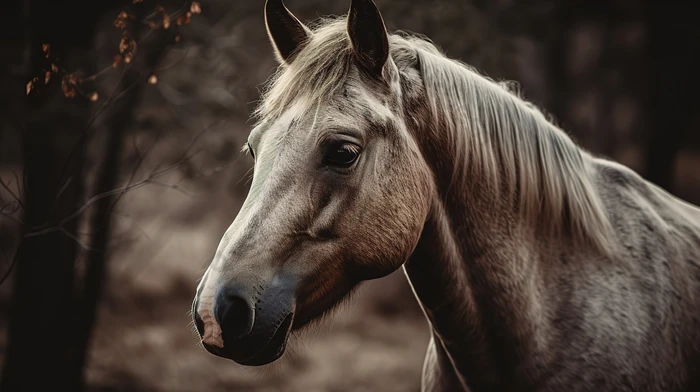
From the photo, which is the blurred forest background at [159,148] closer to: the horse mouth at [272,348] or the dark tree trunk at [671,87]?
the dark tree trunk at [671,87]

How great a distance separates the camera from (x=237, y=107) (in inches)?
233

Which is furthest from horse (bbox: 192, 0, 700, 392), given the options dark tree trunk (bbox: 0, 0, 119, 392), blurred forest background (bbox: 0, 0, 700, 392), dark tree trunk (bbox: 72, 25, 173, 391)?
dark tree trunk (bbox: 72, 25, 173, 391)

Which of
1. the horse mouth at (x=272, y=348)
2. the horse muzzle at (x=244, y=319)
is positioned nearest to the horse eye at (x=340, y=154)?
the horse muzzle at (x=244, y=319)

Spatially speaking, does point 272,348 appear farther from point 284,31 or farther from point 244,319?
point 284,31

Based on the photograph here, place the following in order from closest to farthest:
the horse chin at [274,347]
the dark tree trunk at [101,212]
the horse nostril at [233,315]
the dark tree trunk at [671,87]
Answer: the horse nostril at [233,315], the horse chin at [274,347], the dark tree trunk at [101,212], the dark tree trunk at [671,87]

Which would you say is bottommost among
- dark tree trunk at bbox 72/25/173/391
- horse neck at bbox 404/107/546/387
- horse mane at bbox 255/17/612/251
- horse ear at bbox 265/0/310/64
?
dark tree trunk at bbox 72/25/173/391

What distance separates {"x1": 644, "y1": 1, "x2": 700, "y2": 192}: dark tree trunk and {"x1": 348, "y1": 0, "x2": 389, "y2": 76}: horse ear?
291 inches

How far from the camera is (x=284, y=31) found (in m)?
2.52

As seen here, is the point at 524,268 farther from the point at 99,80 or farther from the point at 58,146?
the point at 99,80

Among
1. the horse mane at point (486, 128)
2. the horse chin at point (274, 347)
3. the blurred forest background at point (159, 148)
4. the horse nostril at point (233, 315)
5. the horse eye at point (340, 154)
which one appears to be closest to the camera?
the horse nostril at point (233, 315)

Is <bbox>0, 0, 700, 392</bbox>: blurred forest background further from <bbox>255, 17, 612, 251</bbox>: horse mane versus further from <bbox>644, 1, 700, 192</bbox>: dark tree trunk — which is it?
<bbox>255, 17, 612, 251</bbox>: horse mane

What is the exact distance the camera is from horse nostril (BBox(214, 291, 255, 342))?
5.87ft

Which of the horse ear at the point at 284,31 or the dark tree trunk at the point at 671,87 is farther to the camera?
the dark tree trunk at the point at 671,87

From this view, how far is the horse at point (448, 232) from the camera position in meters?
1.96
